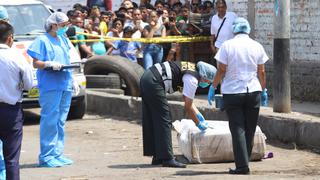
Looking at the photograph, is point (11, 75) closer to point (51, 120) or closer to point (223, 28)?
point (51, 120)

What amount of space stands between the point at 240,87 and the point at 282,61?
2830 mm

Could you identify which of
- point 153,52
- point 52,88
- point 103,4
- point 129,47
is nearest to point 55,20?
point 52,88

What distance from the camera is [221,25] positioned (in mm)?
15109

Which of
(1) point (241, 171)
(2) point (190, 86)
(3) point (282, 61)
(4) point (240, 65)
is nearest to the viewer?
(1) point (241, 171)

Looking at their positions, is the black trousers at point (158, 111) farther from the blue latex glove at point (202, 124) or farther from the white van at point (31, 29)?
the white van at point (31, 29)

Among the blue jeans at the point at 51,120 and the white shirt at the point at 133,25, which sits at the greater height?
the white shirt at the point at 133,25

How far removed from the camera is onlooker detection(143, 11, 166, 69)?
16438mm

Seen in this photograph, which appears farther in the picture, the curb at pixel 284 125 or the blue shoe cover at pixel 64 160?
the curb at pixel 284 125

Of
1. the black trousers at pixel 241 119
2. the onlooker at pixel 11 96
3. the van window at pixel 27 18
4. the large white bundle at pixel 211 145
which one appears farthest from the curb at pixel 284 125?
the onlooker at pixel 11 96

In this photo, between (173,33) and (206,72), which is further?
(173,33)

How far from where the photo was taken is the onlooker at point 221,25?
15.0 metres

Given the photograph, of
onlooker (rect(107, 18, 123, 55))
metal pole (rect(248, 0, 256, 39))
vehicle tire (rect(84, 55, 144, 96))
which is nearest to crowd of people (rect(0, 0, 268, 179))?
vehicle tire (rect(84, 55, 144, 96))

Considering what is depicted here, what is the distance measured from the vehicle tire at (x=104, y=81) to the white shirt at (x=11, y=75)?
25.5ft

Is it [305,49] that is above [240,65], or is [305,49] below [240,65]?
below
